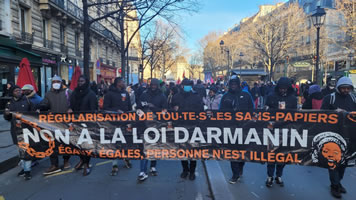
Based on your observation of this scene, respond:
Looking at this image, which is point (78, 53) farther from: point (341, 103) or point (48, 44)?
point (341, 103)

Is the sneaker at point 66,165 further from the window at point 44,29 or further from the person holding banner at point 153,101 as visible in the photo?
the window at point 44,29

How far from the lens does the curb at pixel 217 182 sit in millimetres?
3935

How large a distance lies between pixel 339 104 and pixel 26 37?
55.0 feet

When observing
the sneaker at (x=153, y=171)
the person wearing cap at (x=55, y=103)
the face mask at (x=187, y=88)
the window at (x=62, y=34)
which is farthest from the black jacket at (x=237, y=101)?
the window at (x=62, y=34)

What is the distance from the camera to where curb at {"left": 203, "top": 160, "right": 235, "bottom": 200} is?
3935 mm

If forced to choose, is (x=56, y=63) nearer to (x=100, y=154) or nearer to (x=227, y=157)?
(x=100, y=154)

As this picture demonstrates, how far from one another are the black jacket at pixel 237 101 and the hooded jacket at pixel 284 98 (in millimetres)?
374

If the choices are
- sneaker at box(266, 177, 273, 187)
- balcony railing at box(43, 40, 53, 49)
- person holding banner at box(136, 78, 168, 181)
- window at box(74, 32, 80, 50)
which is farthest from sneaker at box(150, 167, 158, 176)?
window at box(74, 32, 80, 50)

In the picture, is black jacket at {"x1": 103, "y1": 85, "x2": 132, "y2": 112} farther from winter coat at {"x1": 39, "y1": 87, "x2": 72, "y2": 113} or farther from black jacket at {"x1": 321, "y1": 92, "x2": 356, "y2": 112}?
black jacket at {"x1": 321, "y1": 92, "x2": 356, "y2": 112}

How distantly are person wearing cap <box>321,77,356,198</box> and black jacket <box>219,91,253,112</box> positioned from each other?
124 centimetres

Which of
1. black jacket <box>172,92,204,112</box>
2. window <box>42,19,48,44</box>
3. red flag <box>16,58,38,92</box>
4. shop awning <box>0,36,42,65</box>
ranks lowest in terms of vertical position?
black jacket <box>172,92,204,112</box>

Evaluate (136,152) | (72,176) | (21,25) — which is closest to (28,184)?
(72,176)

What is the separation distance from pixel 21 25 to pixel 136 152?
15.2m

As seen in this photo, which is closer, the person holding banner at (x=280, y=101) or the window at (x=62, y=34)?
the person holding banner at (x=280, y=101)
